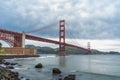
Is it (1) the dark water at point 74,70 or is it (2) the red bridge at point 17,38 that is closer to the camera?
(1) the dark water at point 74,70

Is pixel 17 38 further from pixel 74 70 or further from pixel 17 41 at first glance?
pixel 74 70

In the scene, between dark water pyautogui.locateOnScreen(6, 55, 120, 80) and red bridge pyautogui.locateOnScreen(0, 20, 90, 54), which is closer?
dark water pyautogui.locateOnScreen(6, 55, 120, 80)

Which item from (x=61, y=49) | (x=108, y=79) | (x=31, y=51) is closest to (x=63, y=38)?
(x=61, y=49)

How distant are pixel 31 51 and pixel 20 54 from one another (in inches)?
287

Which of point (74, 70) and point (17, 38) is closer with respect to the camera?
point (74, 70)

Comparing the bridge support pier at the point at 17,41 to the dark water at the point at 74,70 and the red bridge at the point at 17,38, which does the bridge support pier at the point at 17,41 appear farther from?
the dark water at the point at 74,70

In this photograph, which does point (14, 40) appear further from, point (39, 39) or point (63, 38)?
point (63, 38)

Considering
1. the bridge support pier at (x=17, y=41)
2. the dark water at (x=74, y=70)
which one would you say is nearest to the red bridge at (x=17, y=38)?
the bridge support pier at (x=17, y=41)

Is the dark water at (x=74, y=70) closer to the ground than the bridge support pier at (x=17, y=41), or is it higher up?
closer to the ground

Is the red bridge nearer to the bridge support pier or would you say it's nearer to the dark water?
the bridge support pier

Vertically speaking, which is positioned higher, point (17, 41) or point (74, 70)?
point (17, 41)

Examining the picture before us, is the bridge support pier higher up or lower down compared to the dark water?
higher up

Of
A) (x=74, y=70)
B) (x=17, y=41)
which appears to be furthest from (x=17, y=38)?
(x=74, y=70)

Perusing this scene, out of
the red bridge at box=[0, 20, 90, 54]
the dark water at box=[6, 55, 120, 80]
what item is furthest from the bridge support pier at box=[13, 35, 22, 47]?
the dark water at box=[6, 55, 120, 80]
